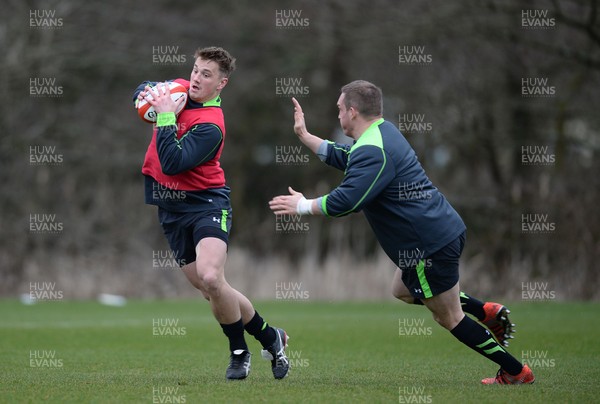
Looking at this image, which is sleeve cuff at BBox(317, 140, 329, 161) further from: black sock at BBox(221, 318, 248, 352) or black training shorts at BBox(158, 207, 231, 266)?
black sock at BBox(221, 318, 248, 352)

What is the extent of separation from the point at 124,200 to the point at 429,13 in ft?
26.3

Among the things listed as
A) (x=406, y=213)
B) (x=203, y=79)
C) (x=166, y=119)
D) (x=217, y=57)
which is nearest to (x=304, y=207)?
(x=406, y=213)

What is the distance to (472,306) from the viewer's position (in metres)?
7.16

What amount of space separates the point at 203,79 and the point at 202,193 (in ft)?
2.87

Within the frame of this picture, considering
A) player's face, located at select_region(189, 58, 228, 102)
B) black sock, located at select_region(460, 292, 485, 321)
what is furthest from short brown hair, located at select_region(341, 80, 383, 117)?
black sock, located at select_region(460, 292, 485, 321)

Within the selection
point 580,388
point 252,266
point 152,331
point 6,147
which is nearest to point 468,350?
point 580,388

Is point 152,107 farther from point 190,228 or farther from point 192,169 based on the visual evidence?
point 190,228

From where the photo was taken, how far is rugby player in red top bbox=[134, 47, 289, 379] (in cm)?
691

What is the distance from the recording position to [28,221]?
20828 millimetres

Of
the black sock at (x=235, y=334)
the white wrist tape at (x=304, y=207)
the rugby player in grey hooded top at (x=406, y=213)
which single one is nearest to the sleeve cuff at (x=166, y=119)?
the rugby player in grey hooded top at (x=406, y=213)

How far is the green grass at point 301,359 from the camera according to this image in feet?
20.7

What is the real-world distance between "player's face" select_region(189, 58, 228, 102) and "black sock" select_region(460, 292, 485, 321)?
2.52 m

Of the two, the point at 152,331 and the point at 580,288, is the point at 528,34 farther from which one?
the point at 152,331

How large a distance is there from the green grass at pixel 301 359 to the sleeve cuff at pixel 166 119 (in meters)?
1.88
